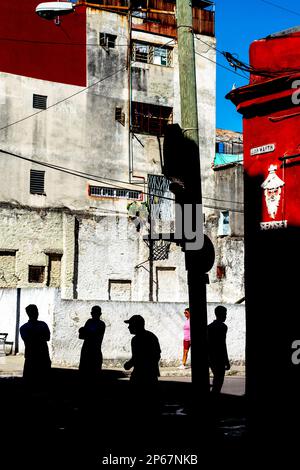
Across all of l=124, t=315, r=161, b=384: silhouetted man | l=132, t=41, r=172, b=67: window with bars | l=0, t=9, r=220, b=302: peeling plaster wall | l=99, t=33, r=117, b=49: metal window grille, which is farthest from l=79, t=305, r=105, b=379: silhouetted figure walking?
l=132, t=41, r=172, b=67: window with bars

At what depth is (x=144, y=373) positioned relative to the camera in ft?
30.9

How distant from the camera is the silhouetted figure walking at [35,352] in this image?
37.4ft

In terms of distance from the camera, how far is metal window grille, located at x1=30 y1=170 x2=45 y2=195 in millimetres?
32625

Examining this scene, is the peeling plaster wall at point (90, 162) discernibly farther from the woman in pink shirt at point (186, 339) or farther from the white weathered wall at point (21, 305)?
the woman in pink shirt at point (186, 339)

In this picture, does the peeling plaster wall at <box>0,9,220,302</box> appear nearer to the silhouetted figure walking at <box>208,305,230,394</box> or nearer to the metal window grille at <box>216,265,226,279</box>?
the metal window grille at <box>216,265,226,279</box>

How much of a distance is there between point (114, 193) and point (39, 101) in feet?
18.1

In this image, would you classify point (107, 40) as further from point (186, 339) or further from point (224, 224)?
point (186, 339)

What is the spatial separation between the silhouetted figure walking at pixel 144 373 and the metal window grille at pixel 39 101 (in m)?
24.9

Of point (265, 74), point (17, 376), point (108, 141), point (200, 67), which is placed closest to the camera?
point (265, 74)

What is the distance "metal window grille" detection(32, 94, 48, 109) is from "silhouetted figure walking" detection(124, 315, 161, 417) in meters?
24.9

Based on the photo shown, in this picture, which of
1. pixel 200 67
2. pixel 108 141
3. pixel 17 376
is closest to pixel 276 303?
pixel 17 376

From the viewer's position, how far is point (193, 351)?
7.12 meters

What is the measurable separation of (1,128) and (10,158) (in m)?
1.36
